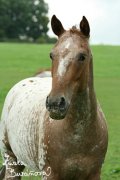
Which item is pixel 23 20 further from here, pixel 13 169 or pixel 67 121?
pixel 67 121

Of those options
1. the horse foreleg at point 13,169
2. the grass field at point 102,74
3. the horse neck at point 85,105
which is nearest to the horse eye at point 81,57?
the horse neck at point 85,105

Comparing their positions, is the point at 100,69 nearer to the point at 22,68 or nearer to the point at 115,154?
the point at 22,68

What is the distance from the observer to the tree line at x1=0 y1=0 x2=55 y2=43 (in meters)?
90.4

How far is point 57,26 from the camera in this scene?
5.37 metres

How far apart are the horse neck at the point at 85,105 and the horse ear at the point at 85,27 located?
272mm

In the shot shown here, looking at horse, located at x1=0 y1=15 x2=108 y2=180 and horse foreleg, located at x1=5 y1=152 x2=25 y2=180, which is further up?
horse, located at x1=0 y1=15 x2=108 y2=180

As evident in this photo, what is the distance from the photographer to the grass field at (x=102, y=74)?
462 inches

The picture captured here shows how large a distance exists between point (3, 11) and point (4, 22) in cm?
251

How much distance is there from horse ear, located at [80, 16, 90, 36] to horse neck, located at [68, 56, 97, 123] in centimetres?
27

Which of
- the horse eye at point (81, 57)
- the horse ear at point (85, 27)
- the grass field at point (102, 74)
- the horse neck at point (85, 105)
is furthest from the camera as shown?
the grass field at point (102, 74)

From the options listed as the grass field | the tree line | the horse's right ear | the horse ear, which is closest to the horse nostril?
the horse ear

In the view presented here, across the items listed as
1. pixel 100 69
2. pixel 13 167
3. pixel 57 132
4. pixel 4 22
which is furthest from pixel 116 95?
pixel 4 22

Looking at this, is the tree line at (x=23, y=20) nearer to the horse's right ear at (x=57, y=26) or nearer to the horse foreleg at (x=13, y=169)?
the horse foreleg at (x=13, y=169)

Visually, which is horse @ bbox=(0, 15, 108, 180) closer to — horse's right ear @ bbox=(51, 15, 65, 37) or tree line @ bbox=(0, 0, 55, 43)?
horse's right ear @ bbox=(51, 15, 65, 37)
